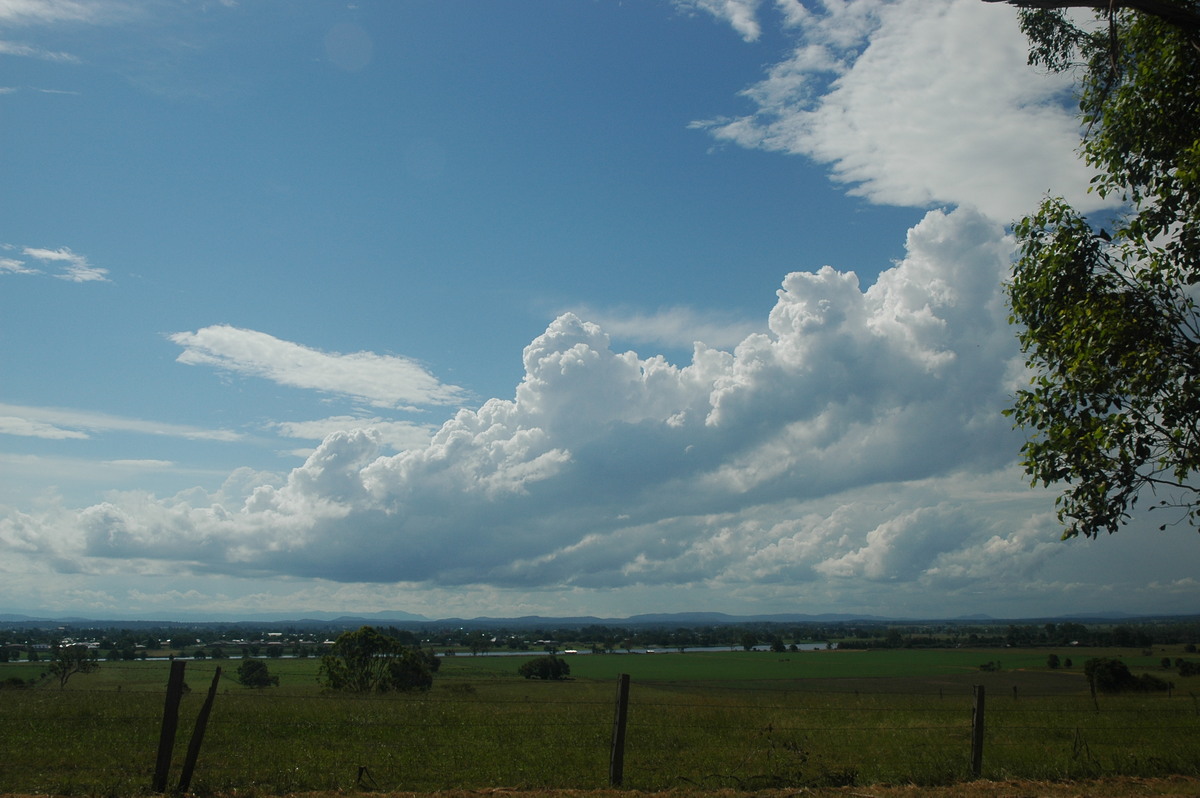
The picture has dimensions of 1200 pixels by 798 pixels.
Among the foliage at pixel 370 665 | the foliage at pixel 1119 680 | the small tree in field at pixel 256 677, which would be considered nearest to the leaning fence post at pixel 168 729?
the foliage at pixel 370 665

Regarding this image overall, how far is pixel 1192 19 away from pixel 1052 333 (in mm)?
5335

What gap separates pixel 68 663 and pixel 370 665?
21.9m

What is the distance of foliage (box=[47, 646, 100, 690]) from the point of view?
60.5 meters

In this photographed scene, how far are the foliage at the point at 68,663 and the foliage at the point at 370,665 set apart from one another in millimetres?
17917

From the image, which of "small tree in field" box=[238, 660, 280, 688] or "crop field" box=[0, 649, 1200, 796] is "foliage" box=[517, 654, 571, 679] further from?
"crop field" box=[0, 649, 1200, 796]

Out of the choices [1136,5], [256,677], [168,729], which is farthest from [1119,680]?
[256,677]

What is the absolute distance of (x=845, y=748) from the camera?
781 inches

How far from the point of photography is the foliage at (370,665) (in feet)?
203

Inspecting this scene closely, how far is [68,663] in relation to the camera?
201 feet

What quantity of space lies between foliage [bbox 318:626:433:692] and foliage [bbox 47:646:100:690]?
705 inches

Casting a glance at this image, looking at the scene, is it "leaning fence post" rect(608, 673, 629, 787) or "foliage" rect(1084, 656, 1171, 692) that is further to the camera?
"foliage" rect(1084, 656, 1171, 692)

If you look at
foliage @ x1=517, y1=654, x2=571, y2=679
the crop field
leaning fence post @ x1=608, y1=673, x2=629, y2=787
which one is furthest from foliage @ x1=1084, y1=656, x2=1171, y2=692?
foliage @ x1=517, y1=654, x2=571, y2=679

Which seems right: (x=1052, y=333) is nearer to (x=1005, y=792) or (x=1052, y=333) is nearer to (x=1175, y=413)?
(x=1175, y=413)

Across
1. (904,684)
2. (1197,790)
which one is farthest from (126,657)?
(1197,790)
